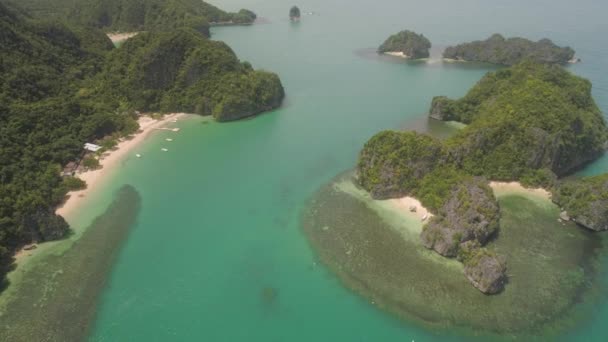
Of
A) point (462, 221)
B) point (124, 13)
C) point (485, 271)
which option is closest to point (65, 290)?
point (485, 271)

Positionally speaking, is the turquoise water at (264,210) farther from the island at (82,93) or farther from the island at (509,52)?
the island at (82,93)

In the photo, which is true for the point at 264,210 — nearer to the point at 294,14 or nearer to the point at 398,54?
the point at 398,54

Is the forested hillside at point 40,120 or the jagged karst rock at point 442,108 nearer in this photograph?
the forested hillside at point 40,120

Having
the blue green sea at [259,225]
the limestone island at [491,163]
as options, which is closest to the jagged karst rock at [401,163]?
the limestone island at [491,163]

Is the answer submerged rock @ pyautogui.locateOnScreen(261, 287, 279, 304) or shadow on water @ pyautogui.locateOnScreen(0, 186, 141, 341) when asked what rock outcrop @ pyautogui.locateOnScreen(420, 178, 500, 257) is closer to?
submerged rock @ pyautogui.locateOnScreen(261, 287, 279, 304)

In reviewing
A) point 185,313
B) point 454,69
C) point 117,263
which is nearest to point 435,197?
point 185,313

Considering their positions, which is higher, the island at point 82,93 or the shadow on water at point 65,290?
the island at point 82,93

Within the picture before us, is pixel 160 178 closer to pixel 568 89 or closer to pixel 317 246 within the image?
pixel 317 246
